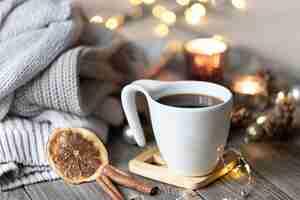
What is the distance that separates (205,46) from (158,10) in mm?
138

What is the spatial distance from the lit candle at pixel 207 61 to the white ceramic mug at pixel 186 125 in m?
0.24

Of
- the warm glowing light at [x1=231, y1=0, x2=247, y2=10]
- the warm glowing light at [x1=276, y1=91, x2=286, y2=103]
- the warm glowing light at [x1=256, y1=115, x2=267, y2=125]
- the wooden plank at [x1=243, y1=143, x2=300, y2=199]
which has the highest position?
the warm glowing light at [x1=231, y1=0, x2=247, y2=10]

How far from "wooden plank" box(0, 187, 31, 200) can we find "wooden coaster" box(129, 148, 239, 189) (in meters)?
0.16

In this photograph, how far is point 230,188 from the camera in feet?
2.58

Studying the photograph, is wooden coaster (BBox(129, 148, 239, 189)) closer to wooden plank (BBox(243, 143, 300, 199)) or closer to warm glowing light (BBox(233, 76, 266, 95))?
wooden plank (BBox(243, 143, 300, 199))

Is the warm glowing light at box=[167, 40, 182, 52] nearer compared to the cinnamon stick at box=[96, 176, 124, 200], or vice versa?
the cinnamon stick at box=[96, 176, 124, 200]

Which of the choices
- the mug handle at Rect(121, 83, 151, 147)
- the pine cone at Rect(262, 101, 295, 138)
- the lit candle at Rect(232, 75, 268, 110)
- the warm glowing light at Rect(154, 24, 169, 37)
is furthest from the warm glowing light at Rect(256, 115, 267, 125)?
the warm glowing light at Rect(154, 24, 169, 37)

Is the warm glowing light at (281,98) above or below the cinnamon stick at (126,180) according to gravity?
above

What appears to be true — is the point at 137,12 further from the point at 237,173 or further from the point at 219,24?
the point at 237,173

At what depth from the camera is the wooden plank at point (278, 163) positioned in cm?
79

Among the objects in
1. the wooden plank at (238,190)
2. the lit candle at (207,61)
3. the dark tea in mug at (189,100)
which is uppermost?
the dark tea in mug at (189,100)

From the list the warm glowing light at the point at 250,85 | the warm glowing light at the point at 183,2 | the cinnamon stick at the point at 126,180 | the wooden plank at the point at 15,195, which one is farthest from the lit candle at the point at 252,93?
the wooden plank at the point at 15,195

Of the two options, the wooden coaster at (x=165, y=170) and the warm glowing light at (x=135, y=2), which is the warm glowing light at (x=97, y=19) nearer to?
the warm glowing light at (x=135, y=2)

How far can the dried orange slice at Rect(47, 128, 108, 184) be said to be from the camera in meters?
0.81
